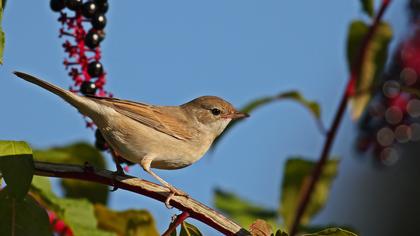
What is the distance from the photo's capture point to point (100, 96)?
140 inches

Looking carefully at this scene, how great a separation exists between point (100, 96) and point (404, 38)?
2.60m

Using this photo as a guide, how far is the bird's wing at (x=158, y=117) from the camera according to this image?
14.5 feet

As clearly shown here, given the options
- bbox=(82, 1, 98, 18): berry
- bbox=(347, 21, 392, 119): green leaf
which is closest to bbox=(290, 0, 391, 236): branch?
bbox=(347, 21, 392, 119): green leaf

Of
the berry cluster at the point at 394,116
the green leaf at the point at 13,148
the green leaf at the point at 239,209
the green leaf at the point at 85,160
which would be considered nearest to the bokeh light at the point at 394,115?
the berry cluster at the point at 394,116

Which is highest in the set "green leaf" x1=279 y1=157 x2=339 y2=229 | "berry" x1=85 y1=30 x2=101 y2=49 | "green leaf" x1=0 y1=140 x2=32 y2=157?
"berry" x1=85 y1=30 x2=101 y2=49

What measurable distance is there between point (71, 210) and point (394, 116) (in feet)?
7.77

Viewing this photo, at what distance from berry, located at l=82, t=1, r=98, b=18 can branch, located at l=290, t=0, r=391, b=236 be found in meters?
1.38

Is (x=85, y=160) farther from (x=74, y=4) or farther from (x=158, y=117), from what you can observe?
(x=74, y=4)

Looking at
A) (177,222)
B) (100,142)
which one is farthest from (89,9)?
(177,222)

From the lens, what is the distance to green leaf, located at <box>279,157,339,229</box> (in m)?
4.57

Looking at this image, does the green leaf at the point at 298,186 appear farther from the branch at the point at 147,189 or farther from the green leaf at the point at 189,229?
the branch at the point at 147,189

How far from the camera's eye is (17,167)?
105 inches

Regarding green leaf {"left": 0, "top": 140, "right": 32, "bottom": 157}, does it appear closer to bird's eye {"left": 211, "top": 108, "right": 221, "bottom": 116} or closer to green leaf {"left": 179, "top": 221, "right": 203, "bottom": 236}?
green leaf {"left": 179, "top": 221, "right": 203, "bottom": 236}

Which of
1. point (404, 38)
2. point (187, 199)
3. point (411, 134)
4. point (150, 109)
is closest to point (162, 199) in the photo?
point (187, 199)
